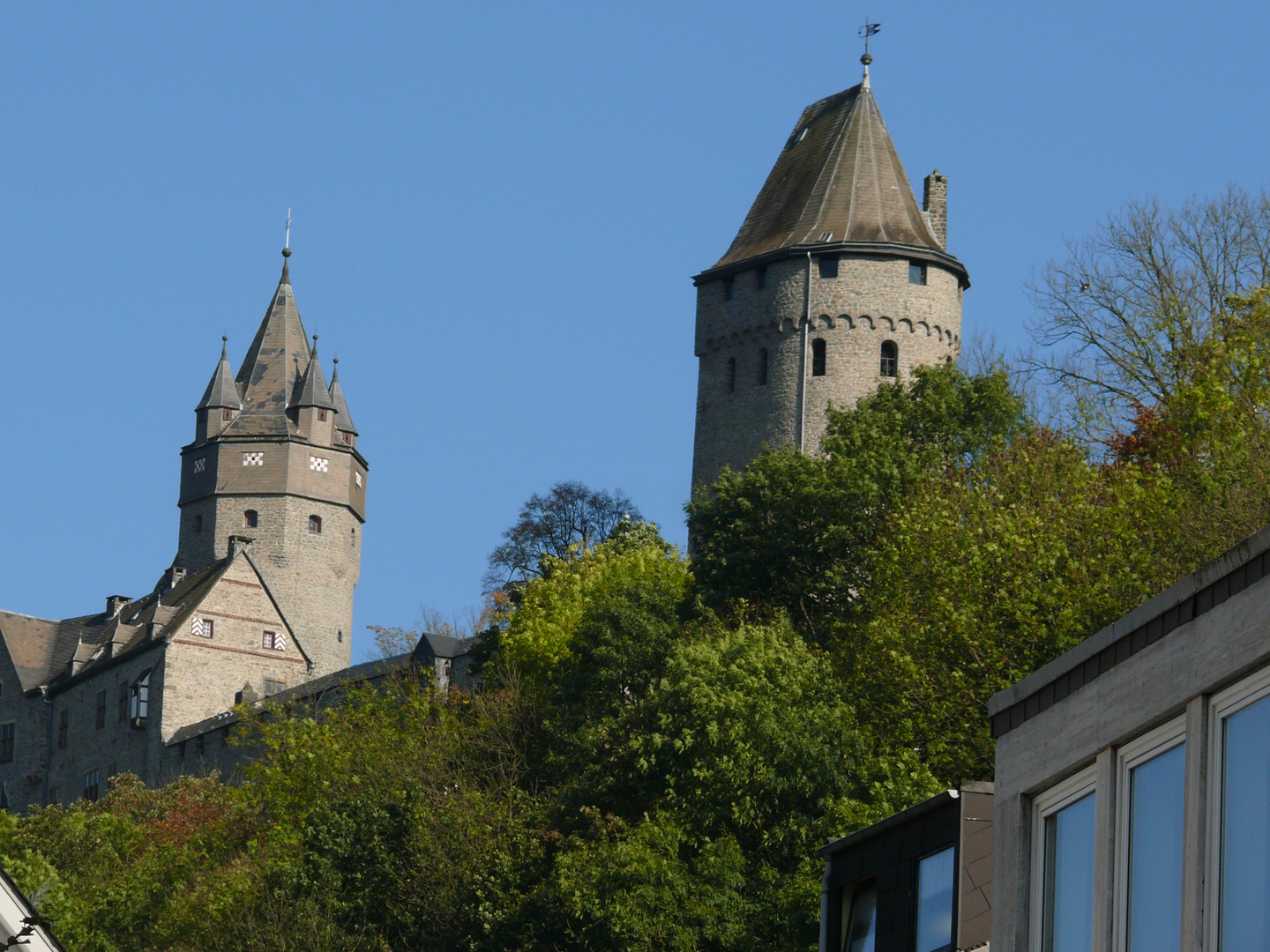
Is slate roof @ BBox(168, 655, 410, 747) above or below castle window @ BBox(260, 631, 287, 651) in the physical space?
below

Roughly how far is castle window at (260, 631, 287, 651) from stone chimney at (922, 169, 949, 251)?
3325cm

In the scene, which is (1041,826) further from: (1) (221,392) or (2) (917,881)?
(1) (221,392)

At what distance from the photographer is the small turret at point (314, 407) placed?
3996 inches

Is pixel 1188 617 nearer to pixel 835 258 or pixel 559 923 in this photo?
pixel 559 923

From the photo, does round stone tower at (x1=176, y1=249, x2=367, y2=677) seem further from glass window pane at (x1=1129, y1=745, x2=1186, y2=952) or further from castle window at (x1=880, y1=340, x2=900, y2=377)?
glass window pane at (x1=1129, y1=745, x2=1186, y2=952)

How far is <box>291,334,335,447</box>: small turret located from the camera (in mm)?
→ 101500

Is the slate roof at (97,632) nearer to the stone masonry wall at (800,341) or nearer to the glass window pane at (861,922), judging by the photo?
the stone masonry wall at (800,341)

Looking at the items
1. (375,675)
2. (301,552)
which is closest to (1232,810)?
(375,675)

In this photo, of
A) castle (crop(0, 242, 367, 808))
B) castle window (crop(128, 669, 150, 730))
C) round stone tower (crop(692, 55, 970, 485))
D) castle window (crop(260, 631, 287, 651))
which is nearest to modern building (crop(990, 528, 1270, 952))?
round stone tower (crop(692, 55, 970, 485))

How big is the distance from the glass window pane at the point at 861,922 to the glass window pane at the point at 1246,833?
9010 mm

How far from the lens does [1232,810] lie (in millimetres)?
10070

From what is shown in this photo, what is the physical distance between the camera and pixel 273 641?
3302 inches

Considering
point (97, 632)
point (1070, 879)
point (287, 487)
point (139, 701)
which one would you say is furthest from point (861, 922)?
→ point (287, 487)

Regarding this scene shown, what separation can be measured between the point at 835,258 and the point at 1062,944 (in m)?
48.9
